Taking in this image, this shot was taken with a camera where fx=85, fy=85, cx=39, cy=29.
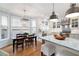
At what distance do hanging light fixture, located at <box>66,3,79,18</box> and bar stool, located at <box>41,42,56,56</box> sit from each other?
0.63 m

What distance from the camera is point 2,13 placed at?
1.54 metres

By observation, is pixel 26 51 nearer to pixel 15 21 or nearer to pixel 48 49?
pixel 48 49

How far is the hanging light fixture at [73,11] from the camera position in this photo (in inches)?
54.3

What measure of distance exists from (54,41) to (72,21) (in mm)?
485

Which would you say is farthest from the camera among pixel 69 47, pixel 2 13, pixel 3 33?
pixel 3 33

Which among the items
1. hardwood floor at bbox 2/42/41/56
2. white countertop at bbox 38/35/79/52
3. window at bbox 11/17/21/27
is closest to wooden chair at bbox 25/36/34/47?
hardwood floor at bbox 2/42/41/56

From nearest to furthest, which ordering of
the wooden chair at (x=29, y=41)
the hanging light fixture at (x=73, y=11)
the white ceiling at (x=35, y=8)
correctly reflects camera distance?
the hanging light fixture at (x=73, y=11), the white ceiling at (x=35, y=8), the wooden chair at (x=29, y=41)

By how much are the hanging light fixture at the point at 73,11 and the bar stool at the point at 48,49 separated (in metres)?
0.63

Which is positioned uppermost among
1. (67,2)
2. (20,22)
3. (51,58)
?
(67,2)

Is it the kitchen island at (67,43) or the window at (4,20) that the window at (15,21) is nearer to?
the window at (4,20)

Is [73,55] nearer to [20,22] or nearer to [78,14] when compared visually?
[78,14]

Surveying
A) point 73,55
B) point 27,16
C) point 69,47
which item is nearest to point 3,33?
point 27,16

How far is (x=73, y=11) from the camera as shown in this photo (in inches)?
54.7

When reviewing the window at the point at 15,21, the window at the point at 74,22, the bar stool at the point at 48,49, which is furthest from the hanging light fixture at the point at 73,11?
the window at the point at 15,21
